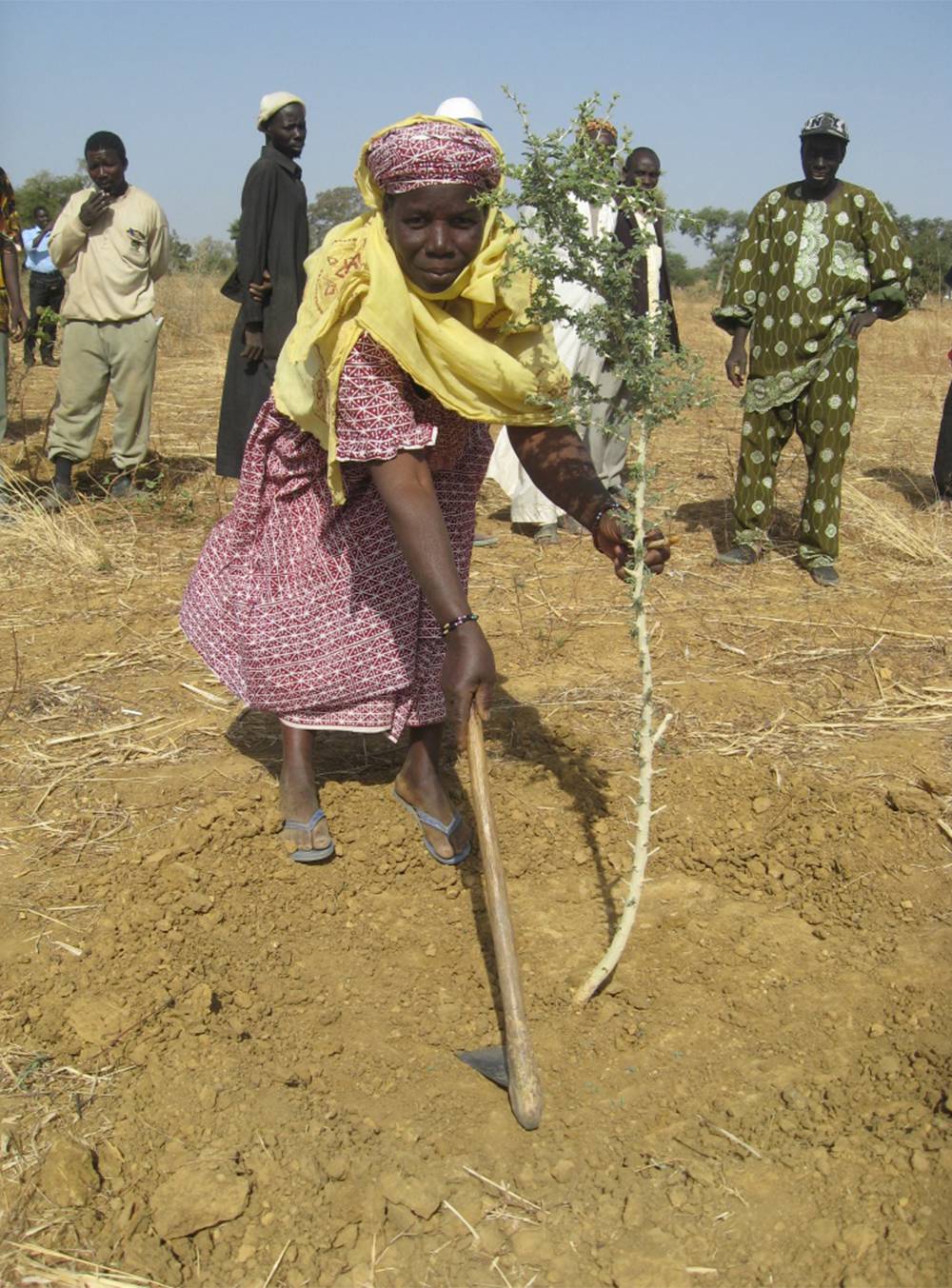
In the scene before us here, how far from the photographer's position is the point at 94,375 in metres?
6.34

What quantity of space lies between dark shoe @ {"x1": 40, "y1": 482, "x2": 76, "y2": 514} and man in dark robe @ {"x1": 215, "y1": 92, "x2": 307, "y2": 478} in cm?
104

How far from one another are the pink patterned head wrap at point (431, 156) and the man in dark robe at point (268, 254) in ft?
11.8

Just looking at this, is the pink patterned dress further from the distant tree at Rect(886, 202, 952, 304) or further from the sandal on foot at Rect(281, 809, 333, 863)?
the distant tree at Rect(886, 202, 952, 304)

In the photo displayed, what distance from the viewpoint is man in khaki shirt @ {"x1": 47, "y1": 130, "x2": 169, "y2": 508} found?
615 centimetres

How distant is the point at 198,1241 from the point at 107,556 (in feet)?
12.8

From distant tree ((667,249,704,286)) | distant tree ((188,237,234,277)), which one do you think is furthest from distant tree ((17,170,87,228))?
distant tree ((667,249,704,286))

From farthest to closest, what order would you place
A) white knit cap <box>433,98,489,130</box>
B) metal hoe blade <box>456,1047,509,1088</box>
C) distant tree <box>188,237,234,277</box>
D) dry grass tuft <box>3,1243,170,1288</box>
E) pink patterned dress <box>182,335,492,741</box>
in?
distant tree <box>188,237,234,277</box>
white knit cap <box>433,98,489,130</box>
pink patterned dress <box>182,335,492,741</box>
metal hoe blade <box>456,1047,509,1088</box>
dry grass tuft <box>3,1243,170,1288</box>

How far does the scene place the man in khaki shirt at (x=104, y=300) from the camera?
6148mm

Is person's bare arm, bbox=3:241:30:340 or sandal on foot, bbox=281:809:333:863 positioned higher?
person's bare arm, bbox=3:241:30:340

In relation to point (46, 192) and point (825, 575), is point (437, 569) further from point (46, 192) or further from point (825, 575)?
point (46, 192)

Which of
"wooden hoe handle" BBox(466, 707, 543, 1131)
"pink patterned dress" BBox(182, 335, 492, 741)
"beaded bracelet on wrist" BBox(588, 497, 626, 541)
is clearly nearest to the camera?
"wooden hoe handle" BBox(466, 707, 543, 1131)

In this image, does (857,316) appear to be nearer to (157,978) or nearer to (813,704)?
(813,704)

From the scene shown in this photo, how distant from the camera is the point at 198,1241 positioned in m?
1.97

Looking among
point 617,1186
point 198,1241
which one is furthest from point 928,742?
point 198,1241
